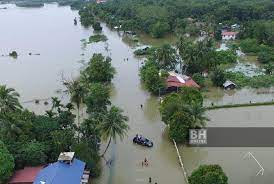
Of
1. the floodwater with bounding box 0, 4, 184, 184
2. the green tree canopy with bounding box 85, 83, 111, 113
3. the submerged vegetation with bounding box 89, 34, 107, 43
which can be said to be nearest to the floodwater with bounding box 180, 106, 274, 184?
the floodwater with bounding box 0, 4, 184, 184

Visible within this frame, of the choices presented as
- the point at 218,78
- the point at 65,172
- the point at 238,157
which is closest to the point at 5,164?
the point at 65,172

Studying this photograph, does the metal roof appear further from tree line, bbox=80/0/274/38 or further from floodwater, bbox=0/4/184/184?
tree line, bbox=80/0/274/38

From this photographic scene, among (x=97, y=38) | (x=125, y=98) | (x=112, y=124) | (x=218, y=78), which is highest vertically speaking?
(x=112, y=124)

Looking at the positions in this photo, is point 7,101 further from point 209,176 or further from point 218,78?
point 218,78

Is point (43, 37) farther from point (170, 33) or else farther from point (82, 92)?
point (82, 92)

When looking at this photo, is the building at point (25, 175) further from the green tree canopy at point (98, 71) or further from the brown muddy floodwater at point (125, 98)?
the green tree canopy at point (98, 71)
